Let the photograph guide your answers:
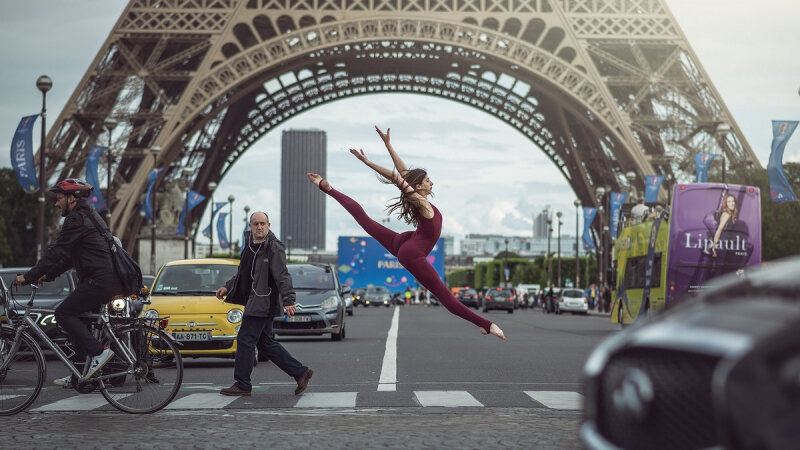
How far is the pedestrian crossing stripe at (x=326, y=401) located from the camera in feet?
31.9

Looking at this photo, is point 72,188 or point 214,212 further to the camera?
point 214,212

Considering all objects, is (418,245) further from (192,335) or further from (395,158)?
(192,335)

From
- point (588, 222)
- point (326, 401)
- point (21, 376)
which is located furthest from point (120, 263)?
point (588, 222)

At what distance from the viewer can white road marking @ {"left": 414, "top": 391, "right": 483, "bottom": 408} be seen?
988cm

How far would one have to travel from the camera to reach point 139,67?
44.2 m

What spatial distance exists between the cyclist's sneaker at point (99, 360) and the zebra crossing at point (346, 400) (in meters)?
0.51

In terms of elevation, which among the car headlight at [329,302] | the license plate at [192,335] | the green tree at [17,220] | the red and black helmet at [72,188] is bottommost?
the license plate at [192,335]

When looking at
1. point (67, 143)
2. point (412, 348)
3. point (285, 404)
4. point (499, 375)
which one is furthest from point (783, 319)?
point (67, 143)

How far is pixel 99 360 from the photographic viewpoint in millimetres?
9180

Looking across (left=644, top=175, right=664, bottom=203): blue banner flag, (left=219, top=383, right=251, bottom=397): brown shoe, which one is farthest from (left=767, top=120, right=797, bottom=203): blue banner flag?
(left=219, top=383, right=251, bottom=397): brown shoe

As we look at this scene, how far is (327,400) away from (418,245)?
8.18 feet

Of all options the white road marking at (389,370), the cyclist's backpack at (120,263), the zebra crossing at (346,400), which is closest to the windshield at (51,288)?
the white road marking at (389,370)

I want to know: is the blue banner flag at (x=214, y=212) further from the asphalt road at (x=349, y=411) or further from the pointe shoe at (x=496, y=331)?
the pointe shoe at (x=496, y=331)

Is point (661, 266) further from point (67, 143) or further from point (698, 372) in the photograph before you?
point (67, 143)
